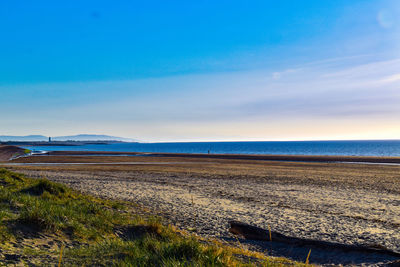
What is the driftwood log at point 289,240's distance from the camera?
6.41 m

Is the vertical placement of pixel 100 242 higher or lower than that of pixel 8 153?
higher

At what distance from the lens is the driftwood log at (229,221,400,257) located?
6406 mm

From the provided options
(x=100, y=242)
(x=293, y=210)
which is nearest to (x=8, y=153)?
(x=293, y=210)

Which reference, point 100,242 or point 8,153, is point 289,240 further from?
point 8,153

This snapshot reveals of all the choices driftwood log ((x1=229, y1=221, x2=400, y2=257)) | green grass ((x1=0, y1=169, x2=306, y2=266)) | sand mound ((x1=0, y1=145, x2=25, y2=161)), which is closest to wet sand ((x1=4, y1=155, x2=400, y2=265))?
driftwood log ((x1=229, y1=221, x2=400, y2=257))

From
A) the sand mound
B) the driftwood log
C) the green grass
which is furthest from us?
the sand mound

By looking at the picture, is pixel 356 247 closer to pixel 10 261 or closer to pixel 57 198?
pixel 10 261

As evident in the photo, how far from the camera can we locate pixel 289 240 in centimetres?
728

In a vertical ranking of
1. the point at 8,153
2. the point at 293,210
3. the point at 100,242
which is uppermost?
the point at 100,242

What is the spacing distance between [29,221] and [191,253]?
3390mm

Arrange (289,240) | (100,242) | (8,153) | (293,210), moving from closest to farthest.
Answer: (100,242)
(289,240)
(293,210)
(8,153)

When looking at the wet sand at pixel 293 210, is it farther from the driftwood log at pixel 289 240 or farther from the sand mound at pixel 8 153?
the sand mound at pixel 8 153

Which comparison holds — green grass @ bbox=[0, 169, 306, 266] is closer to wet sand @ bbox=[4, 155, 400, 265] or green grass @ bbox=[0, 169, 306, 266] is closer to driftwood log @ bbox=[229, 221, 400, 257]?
wet sand @ bbox=[4, 155, 400, 265]

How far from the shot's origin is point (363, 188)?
56.7 ft
